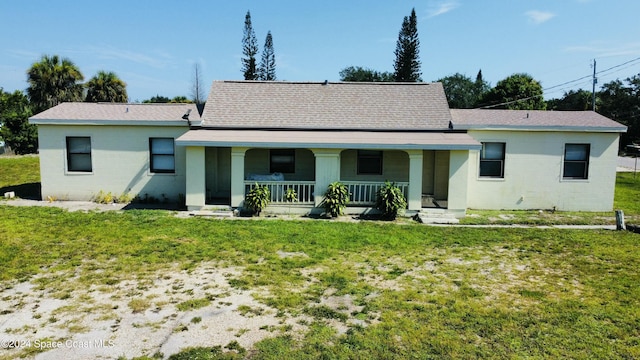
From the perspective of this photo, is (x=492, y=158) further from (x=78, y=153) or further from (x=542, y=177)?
(x=78, y=153)

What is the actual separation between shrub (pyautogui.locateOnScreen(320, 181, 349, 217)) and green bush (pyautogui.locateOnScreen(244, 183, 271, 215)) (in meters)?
1.84

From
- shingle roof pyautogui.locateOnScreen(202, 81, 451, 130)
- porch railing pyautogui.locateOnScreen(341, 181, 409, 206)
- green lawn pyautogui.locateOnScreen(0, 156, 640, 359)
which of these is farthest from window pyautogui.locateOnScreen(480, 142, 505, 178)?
green lawn pyautogui.locateOnScreen(0, 156, 640, 359)

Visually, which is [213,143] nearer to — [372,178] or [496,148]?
[372,178]

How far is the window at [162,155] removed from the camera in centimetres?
1512

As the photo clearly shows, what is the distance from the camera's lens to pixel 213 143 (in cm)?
1332

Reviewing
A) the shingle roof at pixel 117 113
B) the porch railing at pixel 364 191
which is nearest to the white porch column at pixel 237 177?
the shingle roof at pixel 117 113

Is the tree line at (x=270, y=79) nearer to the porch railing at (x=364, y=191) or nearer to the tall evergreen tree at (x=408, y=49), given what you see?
the tall evergreen tree at (x=408, y=49)

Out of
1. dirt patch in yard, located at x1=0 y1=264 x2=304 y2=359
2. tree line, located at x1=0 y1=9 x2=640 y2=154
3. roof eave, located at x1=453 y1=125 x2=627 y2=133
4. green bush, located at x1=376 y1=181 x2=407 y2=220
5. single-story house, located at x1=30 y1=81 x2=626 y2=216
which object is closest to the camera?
dirt patch in yard, located at x1=0 y1=264 x2=304 y2=359

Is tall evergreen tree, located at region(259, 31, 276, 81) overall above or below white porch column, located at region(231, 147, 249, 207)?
above

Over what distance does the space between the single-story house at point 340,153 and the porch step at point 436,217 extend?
96 centimetres

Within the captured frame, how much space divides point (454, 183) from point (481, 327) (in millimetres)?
8333

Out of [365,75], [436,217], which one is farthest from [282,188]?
[365,75]

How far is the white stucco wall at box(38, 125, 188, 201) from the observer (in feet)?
49.2

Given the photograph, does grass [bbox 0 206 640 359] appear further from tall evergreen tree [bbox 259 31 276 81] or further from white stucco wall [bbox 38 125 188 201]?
tall evergreen tree [bbox 259 31 276 81]
